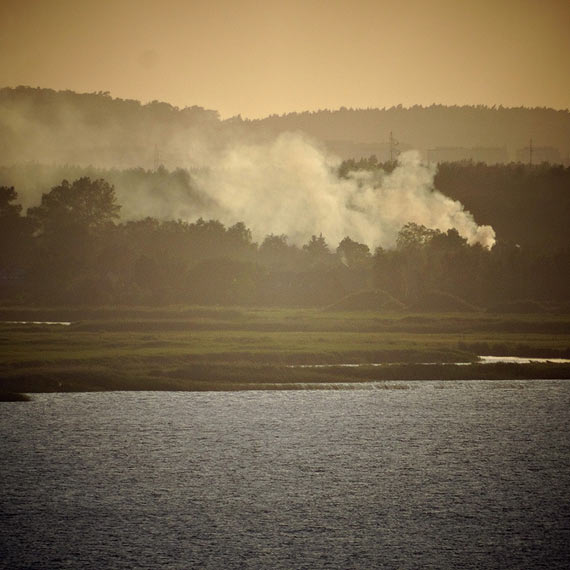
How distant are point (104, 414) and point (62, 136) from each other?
557 feet

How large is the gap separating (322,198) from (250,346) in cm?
6928

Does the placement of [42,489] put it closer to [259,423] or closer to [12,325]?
[259,423]

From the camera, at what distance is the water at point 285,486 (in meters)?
12.9

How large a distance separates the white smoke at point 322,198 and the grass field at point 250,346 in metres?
38.1

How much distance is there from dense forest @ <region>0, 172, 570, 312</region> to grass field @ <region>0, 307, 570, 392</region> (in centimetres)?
577

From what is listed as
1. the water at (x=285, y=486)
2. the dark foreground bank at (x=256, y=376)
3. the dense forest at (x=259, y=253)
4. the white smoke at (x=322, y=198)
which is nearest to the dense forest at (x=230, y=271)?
the dense forest at (x=259, y=253)

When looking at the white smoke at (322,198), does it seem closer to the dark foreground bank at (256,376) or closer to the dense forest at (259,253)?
the dense forest at (259,253)

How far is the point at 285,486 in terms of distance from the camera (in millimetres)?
16438

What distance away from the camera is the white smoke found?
10569 centimetres

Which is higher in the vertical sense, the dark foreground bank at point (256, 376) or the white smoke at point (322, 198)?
the white smoke at point (322, 198)

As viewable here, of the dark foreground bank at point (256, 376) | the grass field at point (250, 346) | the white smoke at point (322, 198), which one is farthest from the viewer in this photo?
the white smoke at point (322, 198)

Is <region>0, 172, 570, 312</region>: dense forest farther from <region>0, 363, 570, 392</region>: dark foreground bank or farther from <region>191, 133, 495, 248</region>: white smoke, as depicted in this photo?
<region>0, 363, 570, 392</region>: dark foreground bank

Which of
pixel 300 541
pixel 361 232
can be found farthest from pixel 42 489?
pixel 361 232

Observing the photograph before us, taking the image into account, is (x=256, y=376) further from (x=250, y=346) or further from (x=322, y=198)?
(x=322, y=198)
